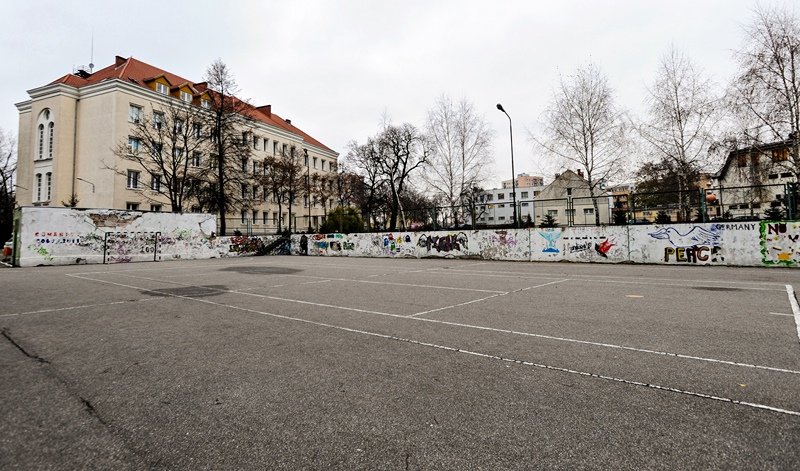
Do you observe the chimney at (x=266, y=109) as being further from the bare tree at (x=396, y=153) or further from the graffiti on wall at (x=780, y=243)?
the graffiti on wall at (x=780, y=243)

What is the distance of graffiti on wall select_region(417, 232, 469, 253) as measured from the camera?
24141 mm

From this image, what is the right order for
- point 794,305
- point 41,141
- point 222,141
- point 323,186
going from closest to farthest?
point 794,305
point 222,141
point 41,141
point 323,186

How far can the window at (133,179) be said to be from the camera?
39.5 meters

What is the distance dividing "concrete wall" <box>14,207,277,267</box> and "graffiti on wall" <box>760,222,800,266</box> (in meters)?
31.6

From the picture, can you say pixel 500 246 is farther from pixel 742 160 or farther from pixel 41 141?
pixel 41 141

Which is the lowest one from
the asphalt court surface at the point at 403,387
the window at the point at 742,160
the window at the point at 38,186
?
the asphalt court surface at the point at 403,387

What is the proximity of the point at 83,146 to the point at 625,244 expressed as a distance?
165 feet

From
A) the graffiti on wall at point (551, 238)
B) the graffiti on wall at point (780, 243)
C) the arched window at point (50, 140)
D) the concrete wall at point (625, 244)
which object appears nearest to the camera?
the graffiti on wall at point (780, 243)

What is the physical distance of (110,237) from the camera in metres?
23.6

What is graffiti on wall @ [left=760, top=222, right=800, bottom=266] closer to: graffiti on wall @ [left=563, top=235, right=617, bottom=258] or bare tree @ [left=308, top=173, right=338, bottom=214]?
graffiti on wall @ [left=563, top=235, right=617, bottom=258]

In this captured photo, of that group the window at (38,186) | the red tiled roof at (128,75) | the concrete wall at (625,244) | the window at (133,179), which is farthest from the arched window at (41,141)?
the concrete wall at (625,244)

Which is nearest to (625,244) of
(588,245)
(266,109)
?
(588,245)

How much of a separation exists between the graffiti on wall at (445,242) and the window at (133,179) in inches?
1278

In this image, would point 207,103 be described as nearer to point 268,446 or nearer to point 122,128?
point 122,128
